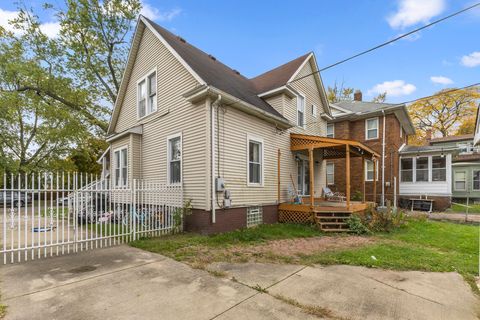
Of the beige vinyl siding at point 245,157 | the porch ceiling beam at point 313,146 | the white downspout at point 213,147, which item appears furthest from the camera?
the porch ceiling beam at point 313,146

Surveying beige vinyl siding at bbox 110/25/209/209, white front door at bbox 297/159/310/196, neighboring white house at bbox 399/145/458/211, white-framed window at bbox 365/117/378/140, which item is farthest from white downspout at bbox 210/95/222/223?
neighboring white house at bbox 399/145/458/211

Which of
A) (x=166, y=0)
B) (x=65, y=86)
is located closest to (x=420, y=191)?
(x=166, y=0)

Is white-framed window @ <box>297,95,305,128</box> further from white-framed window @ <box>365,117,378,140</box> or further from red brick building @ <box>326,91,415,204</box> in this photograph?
white-framed window @ <box>365,117,378,140</box>

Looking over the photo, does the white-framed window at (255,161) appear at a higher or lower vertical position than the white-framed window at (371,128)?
lower

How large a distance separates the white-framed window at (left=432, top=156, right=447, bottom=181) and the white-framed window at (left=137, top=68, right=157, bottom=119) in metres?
17.5

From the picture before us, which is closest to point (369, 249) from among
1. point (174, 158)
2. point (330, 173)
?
point (174, 158)

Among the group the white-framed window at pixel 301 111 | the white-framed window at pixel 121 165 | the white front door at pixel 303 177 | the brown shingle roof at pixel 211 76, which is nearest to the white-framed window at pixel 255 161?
the brown shingle roof at pixel 211 76

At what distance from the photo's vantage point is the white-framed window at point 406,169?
17562 millimetres

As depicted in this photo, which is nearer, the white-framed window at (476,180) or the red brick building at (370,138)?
the red brick building at (370,138)

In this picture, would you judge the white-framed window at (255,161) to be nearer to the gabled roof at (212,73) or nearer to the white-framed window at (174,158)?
the gabled roof at (212,73)

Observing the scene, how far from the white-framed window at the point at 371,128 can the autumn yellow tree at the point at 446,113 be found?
1808cm

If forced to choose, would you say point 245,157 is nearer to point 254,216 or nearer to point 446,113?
point 254,216

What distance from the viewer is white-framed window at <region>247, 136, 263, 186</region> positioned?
9359mm

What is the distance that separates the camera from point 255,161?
31.6 feet
